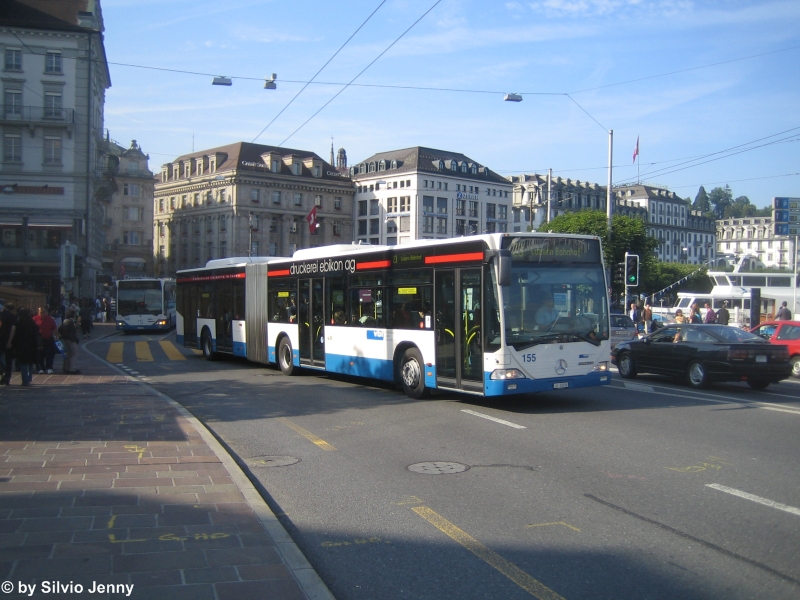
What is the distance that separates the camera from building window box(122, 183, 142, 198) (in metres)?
85.9

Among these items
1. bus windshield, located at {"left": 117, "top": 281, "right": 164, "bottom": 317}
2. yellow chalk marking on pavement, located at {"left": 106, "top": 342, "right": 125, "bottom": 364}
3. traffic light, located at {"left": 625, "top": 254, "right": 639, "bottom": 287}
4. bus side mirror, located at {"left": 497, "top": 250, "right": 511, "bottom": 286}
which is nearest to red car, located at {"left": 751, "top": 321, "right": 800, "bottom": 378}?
traffic light, located at {"left": 625, "top": 254, "right": 639, "bottom": 287}

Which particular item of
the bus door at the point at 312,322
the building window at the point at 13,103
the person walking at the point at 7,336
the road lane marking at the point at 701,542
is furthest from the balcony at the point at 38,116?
the road lane marking at the point at 701,542

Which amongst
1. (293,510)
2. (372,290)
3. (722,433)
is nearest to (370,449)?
(293,510)

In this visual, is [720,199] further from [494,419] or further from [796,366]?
[494,419]

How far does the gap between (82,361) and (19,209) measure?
31340mm

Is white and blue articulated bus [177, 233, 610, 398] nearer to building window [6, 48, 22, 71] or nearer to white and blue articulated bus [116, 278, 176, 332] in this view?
white and blue articulated bus [116, 278, 176, 332]

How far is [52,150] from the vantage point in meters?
50.5

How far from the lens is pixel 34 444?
911 centimetres

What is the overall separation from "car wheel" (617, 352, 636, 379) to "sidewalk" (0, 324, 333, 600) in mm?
11211

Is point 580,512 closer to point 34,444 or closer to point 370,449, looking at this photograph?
point 370,449

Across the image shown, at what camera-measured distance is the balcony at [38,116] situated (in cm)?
4944

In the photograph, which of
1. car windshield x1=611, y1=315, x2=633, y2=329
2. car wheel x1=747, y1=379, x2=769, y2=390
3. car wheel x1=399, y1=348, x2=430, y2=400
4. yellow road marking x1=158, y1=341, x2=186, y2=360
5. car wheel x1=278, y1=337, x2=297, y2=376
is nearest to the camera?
car wheel x1=399, y1=348, x2=430, y2=400

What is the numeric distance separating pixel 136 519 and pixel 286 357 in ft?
42.7

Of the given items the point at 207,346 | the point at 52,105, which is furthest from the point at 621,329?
the point at 52,105
